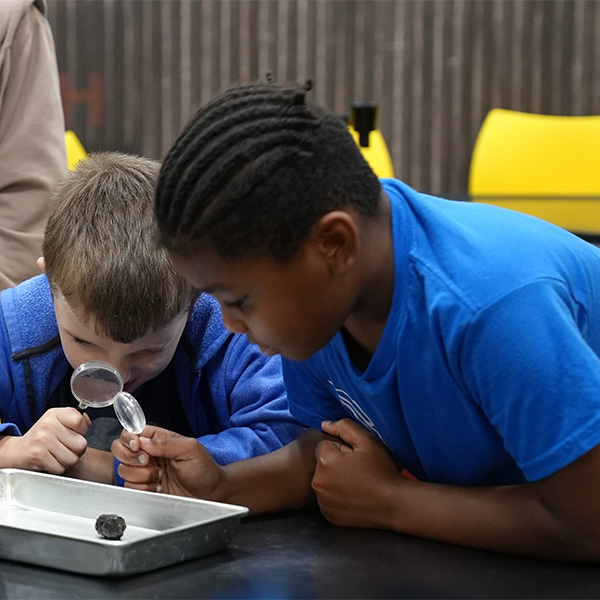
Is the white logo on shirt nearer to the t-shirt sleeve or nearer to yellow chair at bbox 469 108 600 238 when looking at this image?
the t-shirt sleeve

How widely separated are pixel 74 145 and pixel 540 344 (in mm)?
2948

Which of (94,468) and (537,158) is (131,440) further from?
(537,158)

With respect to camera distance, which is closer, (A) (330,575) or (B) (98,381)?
(A) (330,575)

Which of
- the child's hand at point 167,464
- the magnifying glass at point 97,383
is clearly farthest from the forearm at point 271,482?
the magnifying glass at point 97,383

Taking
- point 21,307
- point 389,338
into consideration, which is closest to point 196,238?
point 389,338

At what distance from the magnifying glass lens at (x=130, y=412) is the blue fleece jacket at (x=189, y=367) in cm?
18

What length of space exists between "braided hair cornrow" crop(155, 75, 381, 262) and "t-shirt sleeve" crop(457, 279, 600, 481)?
0.17m

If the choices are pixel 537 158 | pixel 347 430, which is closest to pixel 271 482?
pixel 347 430

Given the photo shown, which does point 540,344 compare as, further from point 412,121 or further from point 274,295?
point 412,121

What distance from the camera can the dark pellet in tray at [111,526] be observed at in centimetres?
89

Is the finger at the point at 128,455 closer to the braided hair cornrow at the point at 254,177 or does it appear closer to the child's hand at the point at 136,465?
the child's hand at the point at 136,465

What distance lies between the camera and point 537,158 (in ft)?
12.2

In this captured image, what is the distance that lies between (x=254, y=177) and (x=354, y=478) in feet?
1.15

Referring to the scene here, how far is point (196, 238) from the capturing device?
2.76ft
